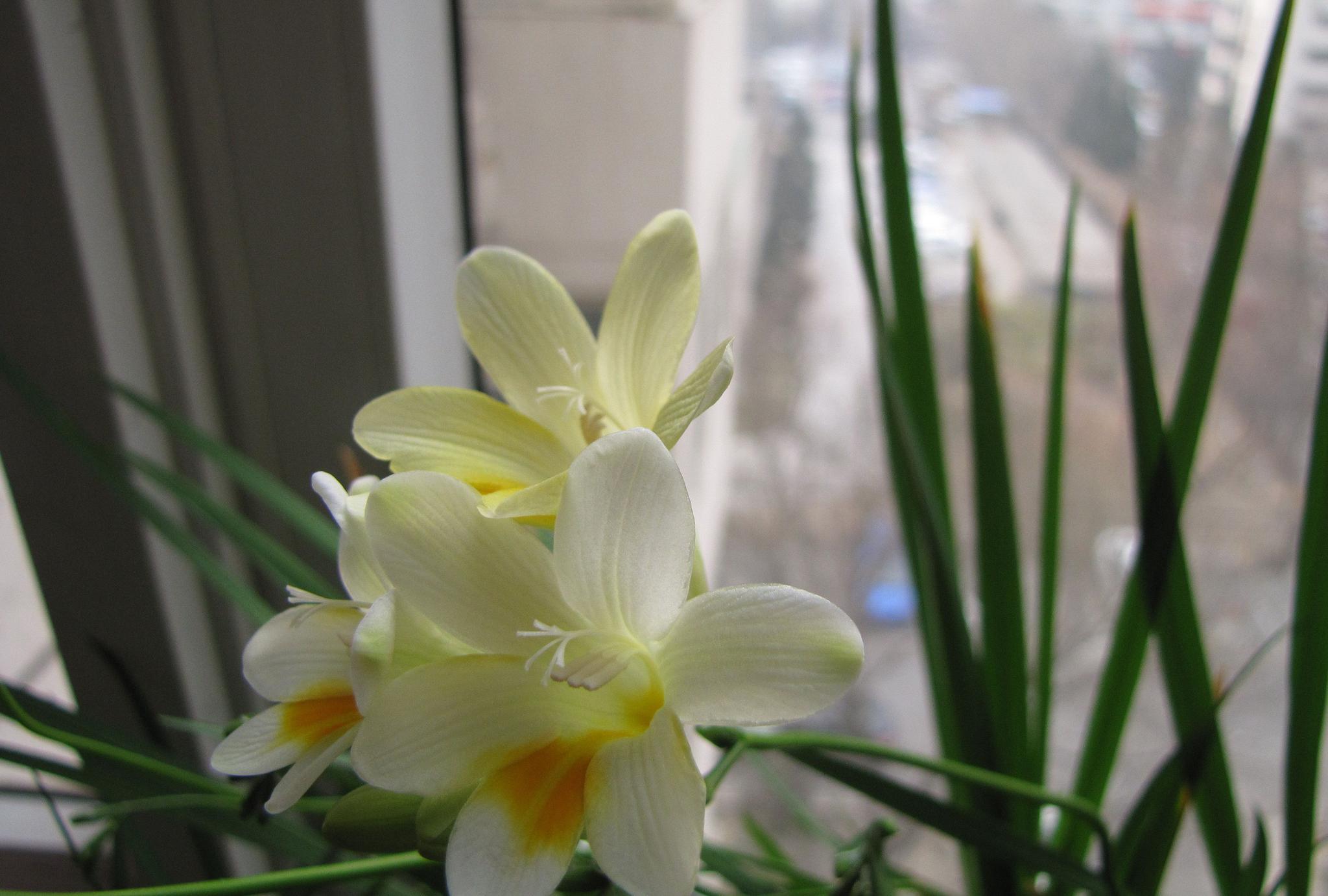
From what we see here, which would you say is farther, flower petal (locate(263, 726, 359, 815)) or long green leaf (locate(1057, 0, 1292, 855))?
long green leaf (locate(1057, 0, 1292, 855))

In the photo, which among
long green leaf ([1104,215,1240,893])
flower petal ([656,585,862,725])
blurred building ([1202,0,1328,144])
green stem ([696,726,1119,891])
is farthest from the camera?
blurred building ([1202,0,1328,144])

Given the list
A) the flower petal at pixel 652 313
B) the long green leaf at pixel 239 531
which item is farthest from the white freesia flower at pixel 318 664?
the long green leaf at pixel 239 531

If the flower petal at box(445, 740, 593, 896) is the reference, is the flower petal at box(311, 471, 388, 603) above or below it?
above

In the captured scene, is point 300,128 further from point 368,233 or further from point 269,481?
point 269,481

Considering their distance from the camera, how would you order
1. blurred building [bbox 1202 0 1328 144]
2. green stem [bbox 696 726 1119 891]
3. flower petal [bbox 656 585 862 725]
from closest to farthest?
flower petal [bbox 656 585 862 725], green stem [bbox 696 726 1119 891], blurred building [bbox 1202 0 1328 144]

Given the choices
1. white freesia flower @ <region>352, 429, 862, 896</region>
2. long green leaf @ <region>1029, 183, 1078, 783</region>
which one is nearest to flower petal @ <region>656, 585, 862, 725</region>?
white freesia flower @ <region>352, 429, 862, 896</region>

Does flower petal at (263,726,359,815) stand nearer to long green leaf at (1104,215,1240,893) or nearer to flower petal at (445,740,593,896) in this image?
flower petal at (445,740,593,896)

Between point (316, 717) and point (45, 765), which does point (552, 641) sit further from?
point (45, 765)

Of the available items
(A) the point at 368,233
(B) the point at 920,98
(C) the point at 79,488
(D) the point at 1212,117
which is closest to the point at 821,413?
(B) the point at 920,98

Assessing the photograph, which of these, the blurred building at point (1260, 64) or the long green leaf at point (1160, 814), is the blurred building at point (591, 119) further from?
the long green leaf at point (1160, 814)
